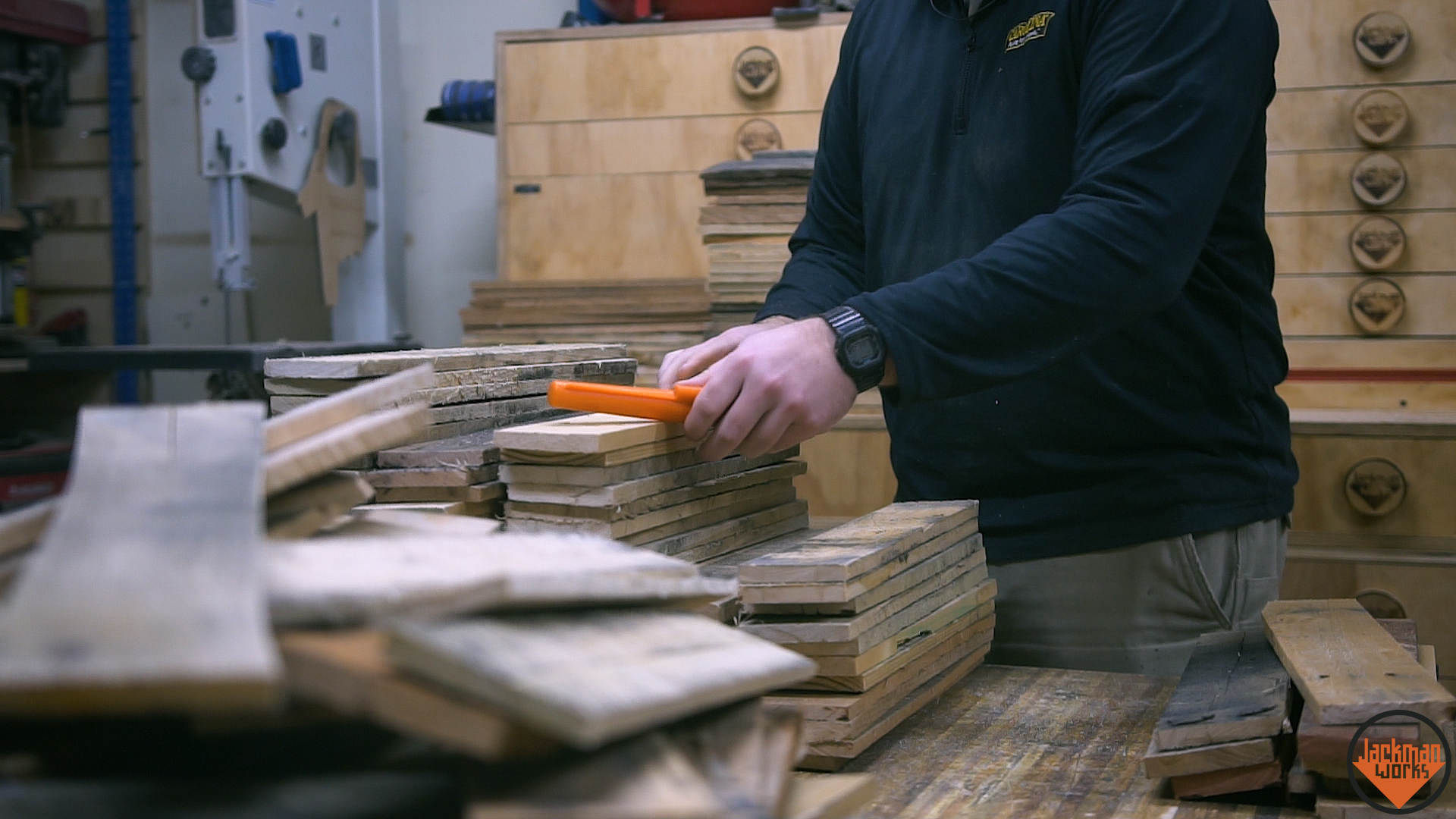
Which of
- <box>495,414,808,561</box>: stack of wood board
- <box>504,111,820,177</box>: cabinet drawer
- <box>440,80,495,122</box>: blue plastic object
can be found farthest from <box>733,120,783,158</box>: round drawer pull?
<box>495,414,808,561</box>: stack of wood board

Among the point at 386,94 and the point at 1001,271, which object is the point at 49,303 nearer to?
the point at 386,94

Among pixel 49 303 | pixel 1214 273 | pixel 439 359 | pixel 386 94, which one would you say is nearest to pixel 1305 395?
pixel 1214 273

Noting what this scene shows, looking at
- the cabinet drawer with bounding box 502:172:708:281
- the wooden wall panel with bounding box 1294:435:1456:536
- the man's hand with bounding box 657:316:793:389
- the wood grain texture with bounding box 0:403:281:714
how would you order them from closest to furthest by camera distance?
the wood grain texture with bounding box 0:403:281:714 → the man's hand with bounding box 657:316:793:389 → the wooden wall panel with bounding box 1294:435:1456:536 → the cabinet drawer with bounding box 502:172:708:281

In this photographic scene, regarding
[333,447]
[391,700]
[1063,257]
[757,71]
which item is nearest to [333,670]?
[391,700]

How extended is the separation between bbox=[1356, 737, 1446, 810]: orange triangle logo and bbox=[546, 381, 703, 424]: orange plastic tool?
73 cm

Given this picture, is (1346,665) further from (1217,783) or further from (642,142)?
(642,142)

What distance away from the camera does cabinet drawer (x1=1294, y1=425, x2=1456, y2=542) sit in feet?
8.84

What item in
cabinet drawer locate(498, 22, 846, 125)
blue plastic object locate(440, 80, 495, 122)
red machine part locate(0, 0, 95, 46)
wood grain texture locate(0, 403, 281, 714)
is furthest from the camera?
red machine part locate(0, 0, 95, 46)

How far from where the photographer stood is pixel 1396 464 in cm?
272

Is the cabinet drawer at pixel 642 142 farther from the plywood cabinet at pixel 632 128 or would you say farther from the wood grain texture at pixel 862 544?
the wood grain texture at pixel 862 544

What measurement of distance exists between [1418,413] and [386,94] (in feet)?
10.4

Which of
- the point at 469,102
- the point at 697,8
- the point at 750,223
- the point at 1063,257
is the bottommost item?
the point at 1063,257

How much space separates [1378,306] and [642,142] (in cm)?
183

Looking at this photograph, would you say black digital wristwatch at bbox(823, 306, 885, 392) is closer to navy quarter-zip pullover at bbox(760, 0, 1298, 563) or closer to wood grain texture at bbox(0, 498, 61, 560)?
navy quarter-zip pullover at bbox(760, 0, 1298, 563)
